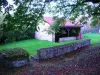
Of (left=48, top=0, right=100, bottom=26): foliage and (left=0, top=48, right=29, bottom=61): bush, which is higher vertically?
(left=48, top=0, right=100, bottom=26): foliage

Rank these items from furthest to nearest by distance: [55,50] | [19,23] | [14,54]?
[55,50] → [14,54] → [19,23]

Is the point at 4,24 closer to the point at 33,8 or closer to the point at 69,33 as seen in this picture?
the point at 33,8

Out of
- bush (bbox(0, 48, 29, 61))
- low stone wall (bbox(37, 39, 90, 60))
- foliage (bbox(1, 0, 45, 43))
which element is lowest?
low stone wall (bbox(37, 39, 90, 60))

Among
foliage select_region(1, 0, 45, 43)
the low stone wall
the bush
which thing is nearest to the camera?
foliage select_region(1, 0, 45, 43)

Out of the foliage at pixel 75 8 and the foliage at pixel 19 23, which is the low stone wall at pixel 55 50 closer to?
the foliage at pixel 75 8

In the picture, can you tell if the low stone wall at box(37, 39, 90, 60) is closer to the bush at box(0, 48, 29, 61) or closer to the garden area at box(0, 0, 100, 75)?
the garden area at box(0, 0, 100, 75)

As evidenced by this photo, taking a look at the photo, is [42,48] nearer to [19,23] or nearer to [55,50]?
[55,50]

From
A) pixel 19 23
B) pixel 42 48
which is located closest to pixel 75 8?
pixel 42 48

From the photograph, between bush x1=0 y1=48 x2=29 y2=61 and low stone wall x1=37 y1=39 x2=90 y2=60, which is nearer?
bush x1=0 y1=48 x2=29 y2=61

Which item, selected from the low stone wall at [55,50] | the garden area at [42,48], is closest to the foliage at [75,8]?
the garden area at [42,48]

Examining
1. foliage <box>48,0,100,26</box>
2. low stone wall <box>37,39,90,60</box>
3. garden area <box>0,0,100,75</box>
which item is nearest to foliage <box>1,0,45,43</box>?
garden area <box>0,0,100,75</box>

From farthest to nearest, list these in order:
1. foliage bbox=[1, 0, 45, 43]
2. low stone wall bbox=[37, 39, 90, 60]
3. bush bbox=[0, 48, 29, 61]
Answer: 1. low stone wall bbox=[37, 39, 90, 60]
2. bush bbox=[0, 48, 29, 61]
3. foliage bbox=[1, 0, 45, 43]

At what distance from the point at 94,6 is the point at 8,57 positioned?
343 inches

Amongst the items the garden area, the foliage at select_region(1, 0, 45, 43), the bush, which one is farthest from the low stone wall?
the foliage at select_region(1, 0, 45, 43)
